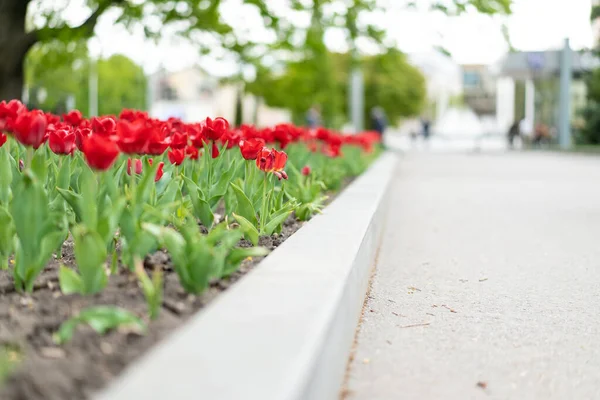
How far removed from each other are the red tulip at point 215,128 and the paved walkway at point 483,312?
1212mm

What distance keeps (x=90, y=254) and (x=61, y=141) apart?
51.3 inches

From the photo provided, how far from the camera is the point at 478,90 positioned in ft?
521

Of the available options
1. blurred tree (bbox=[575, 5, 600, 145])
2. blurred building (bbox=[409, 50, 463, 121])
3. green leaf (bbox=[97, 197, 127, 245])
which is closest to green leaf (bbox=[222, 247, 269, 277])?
green leaf (bbox=[97, 197, 127, 245])

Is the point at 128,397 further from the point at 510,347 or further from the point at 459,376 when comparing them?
the point at 510,347

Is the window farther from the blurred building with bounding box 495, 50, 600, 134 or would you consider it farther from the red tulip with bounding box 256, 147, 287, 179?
the red tulip with bounding box 256, 147, 287, 179

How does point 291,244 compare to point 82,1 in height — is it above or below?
below

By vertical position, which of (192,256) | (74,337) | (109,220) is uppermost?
(109,220)

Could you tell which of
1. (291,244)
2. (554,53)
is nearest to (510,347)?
(291,244)

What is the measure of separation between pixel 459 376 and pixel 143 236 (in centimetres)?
118

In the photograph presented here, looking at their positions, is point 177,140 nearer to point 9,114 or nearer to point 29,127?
point 9,114

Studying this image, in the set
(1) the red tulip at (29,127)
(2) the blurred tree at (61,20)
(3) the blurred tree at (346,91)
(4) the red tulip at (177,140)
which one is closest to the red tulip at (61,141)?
(1) the red tulip at (29,127)

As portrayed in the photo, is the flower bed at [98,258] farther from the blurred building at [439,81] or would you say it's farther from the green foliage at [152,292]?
the blurred building at [439,81]

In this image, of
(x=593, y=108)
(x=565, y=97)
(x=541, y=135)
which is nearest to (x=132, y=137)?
(x=593, y=108)

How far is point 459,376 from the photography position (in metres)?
2.91
